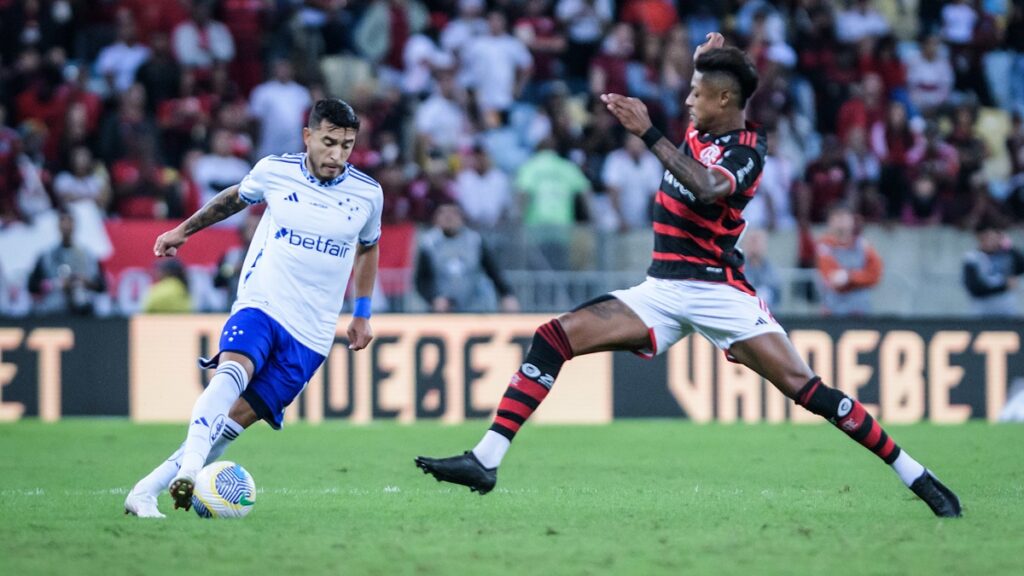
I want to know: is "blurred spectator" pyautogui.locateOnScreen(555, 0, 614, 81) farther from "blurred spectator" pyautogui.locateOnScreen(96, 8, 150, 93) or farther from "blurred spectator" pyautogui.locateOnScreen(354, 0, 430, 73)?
"blurred spectator" pyautogui.locateOnScreen(96, 8, 150, 93)

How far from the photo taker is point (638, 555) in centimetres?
683

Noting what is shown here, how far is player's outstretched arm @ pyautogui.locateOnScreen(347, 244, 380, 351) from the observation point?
29.0 ft

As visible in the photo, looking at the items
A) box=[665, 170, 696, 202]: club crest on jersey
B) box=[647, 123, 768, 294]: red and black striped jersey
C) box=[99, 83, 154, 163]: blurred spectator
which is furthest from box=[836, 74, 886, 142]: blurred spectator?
box=[665, 170, 696, 202]: club crest on jersey

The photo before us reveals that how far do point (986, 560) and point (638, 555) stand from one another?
4.89 ft

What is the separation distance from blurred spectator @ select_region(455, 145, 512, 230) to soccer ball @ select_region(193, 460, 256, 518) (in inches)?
437

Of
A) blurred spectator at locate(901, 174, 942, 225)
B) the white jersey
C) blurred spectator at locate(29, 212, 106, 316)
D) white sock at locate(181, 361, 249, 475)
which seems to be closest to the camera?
white sock at locate(181, 361, 249, 475)

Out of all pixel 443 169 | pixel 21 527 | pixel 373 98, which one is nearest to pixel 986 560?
pixel 21 527

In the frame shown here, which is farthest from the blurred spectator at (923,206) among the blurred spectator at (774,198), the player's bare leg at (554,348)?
the player's bare leg at (554,348)

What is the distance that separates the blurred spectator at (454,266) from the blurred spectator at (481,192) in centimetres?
152

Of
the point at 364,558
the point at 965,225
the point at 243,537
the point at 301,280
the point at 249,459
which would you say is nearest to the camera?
the point at 364,558

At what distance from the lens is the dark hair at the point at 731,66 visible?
839 centimetres

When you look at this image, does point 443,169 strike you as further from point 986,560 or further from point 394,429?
point 986,560

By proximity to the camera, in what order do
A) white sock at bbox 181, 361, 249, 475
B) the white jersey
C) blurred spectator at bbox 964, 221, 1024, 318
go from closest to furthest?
white sock at bbox 181, 361, 249, 475 → the white jersey → blurred spectator at bbox 964, 221, 1024, 318

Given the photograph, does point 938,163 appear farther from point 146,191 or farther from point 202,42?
point 146,191
